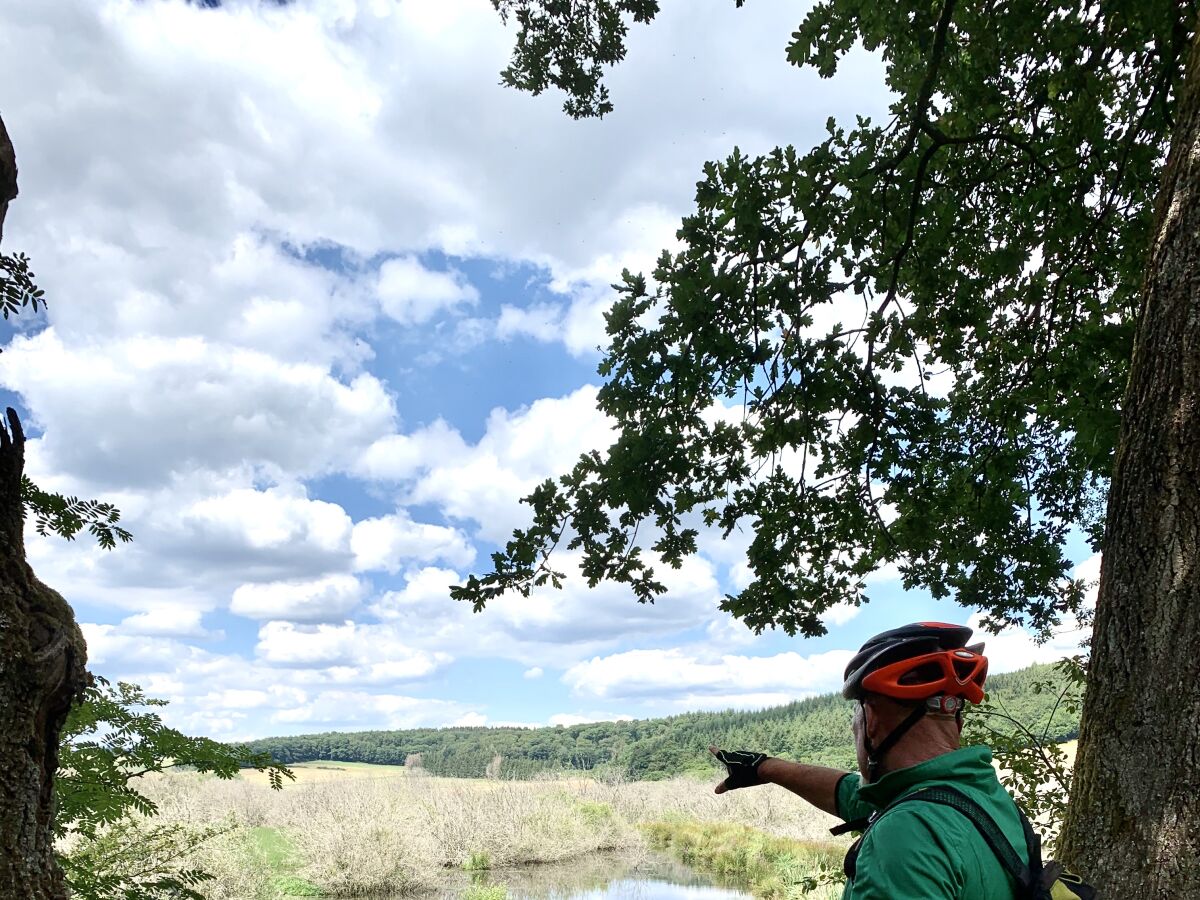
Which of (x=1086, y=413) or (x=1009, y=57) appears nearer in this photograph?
(x=1086, y=413)

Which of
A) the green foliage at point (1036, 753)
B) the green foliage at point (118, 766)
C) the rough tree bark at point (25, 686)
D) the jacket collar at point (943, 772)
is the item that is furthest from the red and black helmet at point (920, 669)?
the green foliage at point (1036, 753)

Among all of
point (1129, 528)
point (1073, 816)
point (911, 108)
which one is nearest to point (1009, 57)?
point (911, 108)

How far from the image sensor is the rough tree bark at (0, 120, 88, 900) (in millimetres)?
2873

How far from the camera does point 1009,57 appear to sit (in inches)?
321

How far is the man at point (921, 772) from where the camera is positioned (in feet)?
5.34

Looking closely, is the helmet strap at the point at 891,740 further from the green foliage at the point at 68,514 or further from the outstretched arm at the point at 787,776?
the green foliage at the point at 68,514

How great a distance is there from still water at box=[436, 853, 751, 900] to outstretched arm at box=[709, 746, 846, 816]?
92.5 ft

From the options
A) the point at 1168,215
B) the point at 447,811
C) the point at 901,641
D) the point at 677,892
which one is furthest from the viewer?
the point at 447,811

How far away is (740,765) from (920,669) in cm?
143

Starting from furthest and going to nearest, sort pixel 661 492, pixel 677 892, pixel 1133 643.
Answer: pixel 677 892, pixel 661 492, pixel 1133 643

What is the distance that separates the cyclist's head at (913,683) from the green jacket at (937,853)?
0.59ft

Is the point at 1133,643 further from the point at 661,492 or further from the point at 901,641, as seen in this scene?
the point at 661,492

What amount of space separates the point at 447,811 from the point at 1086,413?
3281 centimetres

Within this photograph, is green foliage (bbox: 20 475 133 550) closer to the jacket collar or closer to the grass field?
the jacket collar
